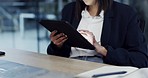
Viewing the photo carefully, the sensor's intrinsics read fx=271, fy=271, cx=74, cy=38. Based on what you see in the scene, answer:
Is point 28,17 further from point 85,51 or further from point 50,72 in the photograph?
point 50,72

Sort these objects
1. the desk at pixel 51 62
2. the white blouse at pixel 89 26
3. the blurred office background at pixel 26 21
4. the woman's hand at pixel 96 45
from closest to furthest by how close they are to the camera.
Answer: the desk at pixel 51 62, the woman's hand at pixel 96 45, the white blouse at pixel 89 26, the blurred office background at pixel 26 21

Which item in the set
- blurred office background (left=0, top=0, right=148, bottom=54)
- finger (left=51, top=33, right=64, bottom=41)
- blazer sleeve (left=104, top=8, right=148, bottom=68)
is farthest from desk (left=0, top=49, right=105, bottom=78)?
blurred office background (left=0, top=0, right=148, bottom=54)

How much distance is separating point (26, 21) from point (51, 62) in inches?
131

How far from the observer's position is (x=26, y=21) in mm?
4625

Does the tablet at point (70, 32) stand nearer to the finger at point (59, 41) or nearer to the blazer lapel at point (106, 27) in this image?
the finger at point (59, 41)

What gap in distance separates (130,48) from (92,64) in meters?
0.36

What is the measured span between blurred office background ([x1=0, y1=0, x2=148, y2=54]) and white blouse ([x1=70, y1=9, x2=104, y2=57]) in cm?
255

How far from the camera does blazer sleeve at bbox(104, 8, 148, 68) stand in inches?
58.8

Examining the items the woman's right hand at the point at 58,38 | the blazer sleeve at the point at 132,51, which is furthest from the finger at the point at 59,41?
the blazer sleeve at the point at 132,51

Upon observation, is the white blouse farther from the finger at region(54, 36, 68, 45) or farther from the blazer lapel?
the finger at region(54, 36, 68, 45)

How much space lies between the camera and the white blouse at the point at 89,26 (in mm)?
1619

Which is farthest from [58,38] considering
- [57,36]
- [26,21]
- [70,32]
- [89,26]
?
[26,21]

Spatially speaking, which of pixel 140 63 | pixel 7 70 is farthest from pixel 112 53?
pixel 7 70

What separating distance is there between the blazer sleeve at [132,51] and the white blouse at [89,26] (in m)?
0.14
